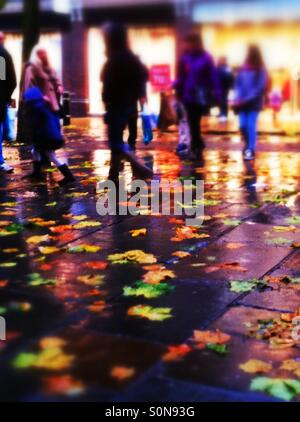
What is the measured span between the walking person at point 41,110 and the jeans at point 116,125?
61 cm

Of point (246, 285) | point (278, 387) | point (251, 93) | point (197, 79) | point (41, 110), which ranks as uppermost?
point (197, 79)

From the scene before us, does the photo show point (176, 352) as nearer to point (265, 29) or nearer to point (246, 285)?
point (246, 285)

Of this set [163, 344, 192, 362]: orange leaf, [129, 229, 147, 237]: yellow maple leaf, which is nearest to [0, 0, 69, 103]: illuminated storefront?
[129, 229, 147, 237]: yellow maple leaf

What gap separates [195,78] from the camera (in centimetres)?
1111

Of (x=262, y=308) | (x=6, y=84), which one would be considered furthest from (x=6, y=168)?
(x=262, y=308)

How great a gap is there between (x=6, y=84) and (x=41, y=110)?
1.39 m

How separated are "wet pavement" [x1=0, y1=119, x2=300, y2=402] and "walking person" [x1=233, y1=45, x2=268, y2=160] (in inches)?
142

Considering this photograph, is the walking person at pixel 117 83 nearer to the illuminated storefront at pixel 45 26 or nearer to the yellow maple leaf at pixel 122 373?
the yellow maple leaf at pixel 122 373

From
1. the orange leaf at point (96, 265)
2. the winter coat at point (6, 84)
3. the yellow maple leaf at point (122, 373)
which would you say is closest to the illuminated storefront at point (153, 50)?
the winter coat at point (6, 84)

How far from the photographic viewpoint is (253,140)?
11484mm

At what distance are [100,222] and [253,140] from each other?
5520 mm

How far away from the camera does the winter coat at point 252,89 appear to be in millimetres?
11352

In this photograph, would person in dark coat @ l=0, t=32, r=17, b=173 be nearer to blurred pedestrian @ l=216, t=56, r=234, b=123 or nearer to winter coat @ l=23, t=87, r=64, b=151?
winter coat @ l=23, t=87, r=64, b=151
